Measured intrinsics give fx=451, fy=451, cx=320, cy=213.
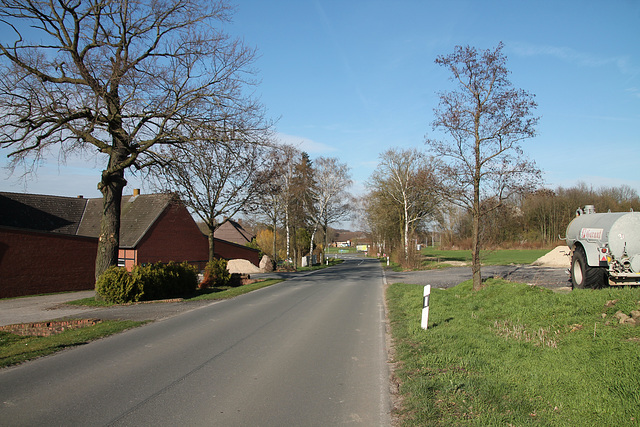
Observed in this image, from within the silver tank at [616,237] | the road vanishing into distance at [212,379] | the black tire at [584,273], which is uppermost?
the silver tank at [616,237]

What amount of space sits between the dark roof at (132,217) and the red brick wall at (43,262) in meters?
7.00

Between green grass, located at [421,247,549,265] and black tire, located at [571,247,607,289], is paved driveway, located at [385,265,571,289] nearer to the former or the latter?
green grass, located at [421,247,549,265]

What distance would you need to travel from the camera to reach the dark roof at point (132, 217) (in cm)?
3512

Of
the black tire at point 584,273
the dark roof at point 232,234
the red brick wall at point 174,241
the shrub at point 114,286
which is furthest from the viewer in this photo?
the dark roof at point 232,234

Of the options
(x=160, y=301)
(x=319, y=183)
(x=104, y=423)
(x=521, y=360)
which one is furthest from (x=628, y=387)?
(x=319, y=183)

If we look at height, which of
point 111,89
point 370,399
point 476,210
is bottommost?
point 370,399

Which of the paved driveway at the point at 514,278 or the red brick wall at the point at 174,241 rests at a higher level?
the red brick wall at the point at 174,241

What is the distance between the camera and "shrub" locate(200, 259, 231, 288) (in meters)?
22.8

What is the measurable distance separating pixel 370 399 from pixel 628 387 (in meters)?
2.78

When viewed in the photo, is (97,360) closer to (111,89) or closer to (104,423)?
(104,423)

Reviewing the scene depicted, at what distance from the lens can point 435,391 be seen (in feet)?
18.4

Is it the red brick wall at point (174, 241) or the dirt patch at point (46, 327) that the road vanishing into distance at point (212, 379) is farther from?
the red brick wall at point (174, 241)

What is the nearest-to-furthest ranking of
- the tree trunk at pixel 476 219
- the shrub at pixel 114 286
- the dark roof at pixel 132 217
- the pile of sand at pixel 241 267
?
the tree trunk at pixel 476 219 → the shrub at pixel 114 286 → the dark roof at pixel 132 217 → the pile of sand at pixel 241 267

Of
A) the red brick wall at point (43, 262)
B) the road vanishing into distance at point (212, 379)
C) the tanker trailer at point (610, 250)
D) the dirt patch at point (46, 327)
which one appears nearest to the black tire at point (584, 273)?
the tanker trailer at point (610, 250)
